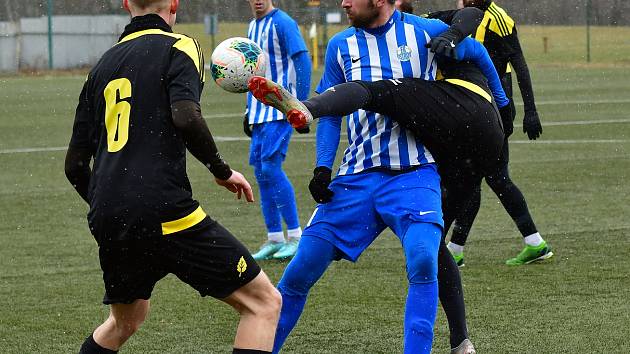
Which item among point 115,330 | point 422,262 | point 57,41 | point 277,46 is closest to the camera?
point 115,330

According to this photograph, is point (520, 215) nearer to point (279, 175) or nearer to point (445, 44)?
point (279, 175)

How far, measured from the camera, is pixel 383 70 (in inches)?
218

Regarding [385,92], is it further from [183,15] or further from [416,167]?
[183,15]

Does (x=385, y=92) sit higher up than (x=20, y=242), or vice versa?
(x=385, y=92)

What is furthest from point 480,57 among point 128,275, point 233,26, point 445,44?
point 233,26

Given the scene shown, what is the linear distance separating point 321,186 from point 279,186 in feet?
11.7

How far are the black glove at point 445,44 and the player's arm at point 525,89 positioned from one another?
2716 millimetres

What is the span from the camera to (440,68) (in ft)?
18.9

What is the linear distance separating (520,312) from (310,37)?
35.6m

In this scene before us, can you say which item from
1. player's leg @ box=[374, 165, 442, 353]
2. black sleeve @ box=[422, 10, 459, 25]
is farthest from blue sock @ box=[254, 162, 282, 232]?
player's leg @ box=[374, 165, 442, 353]

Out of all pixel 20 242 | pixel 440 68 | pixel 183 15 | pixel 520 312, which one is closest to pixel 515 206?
pixel 520 312

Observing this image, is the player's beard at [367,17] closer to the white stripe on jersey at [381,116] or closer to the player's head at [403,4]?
the white stripe on jersey at [381,116]

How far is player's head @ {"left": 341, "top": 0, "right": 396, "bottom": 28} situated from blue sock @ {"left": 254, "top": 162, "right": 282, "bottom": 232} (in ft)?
11.8

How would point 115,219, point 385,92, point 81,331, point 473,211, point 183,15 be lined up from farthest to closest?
point 183,15 < point 473,211 < point 81,331 < point 385,92 < point 115,219
